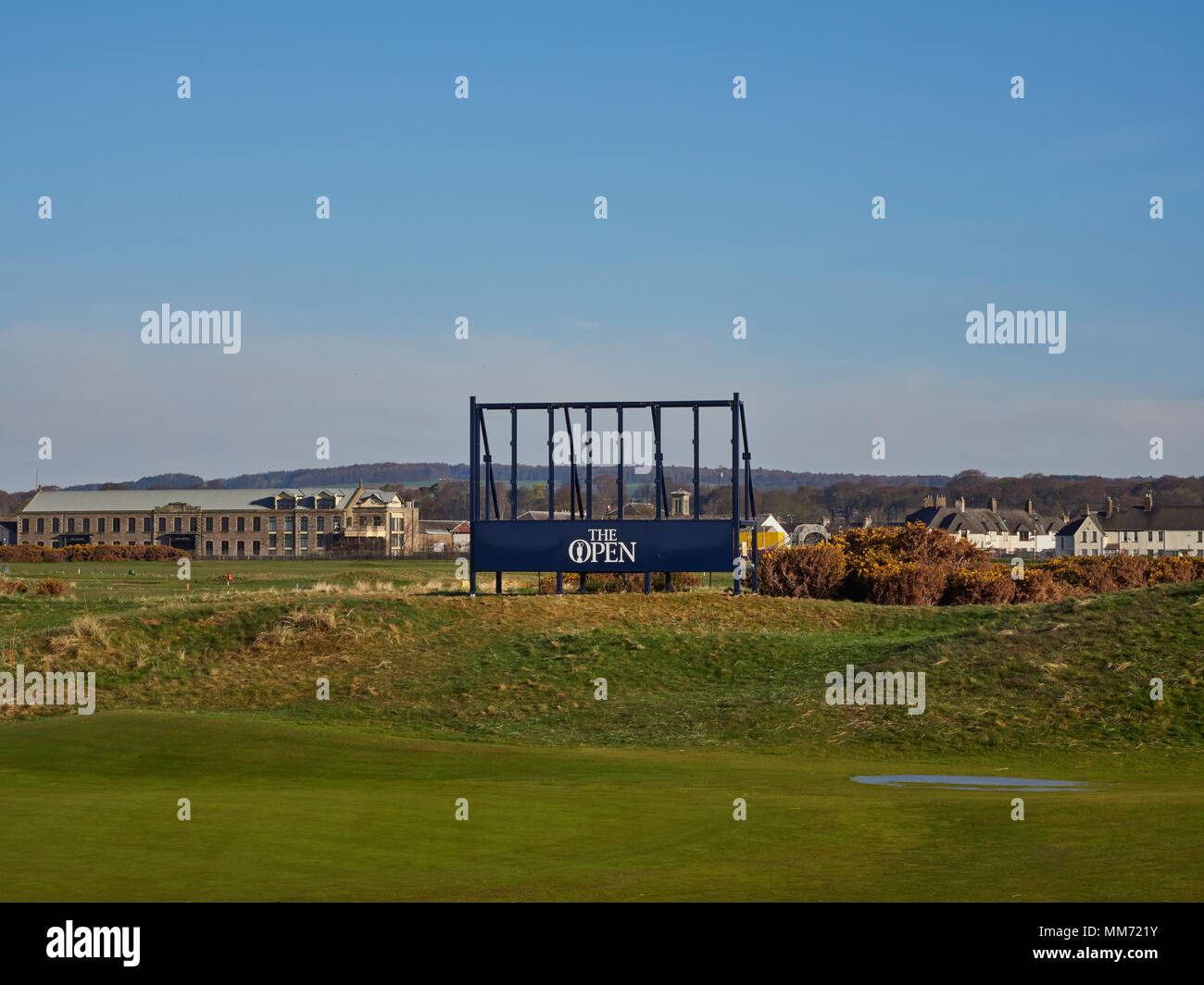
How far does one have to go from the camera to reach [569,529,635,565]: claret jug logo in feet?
137

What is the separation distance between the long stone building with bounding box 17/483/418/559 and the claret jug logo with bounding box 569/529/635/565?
379 ft

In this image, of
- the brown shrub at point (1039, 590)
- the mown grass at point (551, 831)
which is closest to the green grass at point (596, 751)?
the mown grass at point (551, 831)

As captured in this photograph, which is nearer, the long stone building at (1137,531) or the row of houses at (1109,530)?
the row of houses at (1109,530)

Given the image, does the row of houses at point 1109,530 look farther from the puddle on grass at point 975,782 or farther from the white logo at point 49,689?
the puddle on grass at point 975,782

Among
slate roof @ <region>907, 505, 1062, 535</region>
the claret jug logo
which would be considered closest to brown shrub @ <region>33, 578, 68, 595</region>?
the claret jug logo

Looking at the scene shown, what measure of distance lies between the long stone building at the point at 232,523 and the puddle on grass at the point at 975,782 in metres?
137

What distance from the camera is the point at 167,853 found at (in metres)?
12.2

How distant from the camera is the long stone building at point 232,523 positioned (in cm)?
15638

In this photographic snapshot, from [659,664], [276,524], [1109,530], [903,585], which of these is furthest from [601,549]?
[1109,530]

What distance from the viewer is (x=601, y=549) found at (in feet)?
137

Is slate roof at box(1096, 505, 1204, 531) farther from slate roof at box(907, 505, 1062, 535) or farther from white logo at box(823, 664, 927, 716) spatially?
white logo at box(823, 664, 927, 716)

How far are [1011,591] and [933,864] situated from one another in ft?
134

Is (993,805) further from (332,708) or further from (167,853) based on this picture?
(332,708)

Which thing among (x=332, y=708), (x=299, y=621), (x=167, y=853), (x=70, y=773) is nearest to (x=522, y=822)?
(x=167, y=853)
